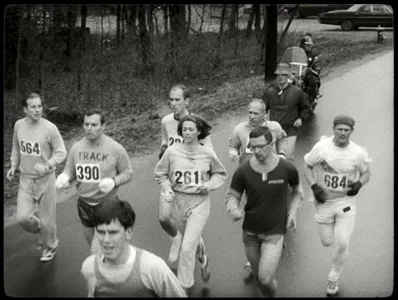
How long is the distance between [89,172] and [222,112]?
854 centimetres

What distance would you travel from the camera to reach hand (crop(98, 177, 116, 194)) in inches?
276

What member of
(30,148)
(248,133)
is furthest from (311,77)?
(30,148)

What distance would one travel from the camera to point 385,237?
27.9 feet

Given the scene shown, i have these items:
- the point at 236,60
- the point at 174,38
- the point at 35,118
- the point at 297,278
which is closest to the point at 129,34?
the point at 174,38

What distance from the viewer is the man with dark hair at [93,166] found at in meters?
7.27

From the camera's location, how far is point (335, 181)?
706cm

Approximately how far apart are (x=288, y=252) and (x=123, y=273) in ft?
12.4

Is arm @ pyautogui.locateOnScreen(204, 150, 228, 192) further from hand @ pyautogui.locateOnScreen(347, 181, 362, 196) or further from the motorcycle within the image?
the motorcycle

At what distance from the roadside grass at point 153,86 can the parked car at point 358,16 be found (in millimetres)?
5948

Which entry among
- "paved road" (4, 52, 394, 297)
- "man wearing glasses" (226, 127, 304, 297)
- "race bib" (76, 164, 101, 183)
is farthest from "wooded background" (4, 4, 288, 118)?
"man wearing glasses" (226, 127, 304, 297)

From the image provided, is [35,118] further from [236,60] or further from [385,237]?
[236,60]

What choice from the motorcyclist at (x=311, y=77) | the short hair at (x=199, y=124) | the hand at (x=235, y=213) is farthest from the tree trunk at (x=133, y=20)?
the hand at (x=235, y=213)

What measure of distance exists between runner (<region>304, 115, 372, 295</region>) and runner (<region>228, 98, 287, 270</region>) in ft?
3.32

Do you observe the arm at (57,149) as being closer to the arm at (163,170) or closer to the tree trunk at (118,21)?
the arm at (163,170)
